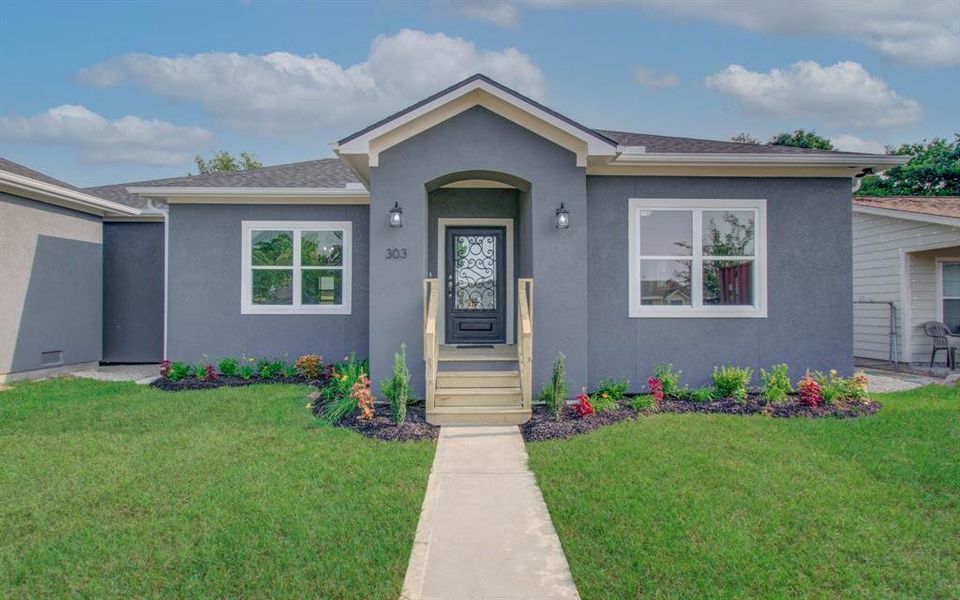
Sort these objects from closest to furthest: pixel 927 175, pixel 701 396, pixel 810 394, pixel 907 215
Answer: pixel 810 394
pixel 701 396
pixel 907 215
pixel 927 175

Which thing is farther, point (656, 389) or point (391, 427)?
point (656, 389)

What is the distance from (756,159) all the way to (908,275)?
6.11 meters

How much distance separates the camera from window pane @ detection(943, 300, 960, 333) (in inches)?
451

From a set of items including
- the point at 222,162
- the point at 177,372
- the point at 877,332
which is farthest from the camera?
the point at 222,162

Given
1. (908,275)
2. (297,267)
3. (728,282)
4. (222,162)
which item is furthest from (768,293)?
(222,162)

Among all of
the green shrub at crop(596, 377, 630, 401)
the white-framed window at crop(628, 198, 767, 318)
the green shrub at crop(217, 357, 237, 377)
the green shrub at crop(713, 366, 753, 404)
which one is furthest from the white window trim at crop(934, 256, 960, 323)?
the green shrub at crop(217, 357, 237, 377)

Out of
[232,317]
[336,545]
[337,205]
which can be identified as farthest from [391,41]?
[336,545]

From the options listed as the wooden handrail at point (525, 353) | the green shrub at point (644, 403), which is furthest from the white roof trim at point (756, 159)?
the green shrub at point (644, 403)

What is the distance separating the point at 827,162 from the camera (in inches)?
305

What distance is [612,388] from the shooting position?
7.47 m

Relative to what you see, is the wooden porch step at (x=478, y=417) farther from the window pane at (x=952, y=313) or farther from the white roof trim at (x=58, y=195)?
the window pane at (x=952, y=313)

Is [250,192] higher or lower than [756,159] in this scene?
lower

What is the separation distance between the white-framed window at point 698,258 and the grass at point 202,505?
422cm

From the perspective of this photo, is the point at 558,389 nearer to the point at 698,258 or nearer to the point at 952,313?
the point at 698,258
